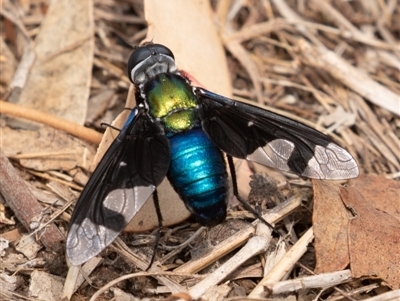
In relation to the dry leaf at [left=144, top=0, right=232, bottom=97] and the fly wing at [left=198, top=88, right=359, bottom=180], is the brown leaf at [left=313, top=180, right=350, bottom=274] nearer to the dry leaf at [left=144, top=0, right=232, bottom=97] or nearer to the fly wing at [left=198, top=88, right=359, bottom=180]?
the fly wing at [left=198, top=88, right=359, bottom=180]

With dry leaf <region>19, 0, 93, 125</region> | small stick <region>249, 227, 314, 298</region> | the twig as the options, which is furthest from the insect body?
dry leaf <region>19, 0, 93, 125</region>

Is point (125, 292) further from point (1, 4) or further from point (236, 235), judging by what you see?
point (1, 4)

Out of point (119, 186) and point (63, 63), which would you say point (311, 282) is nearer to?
point (119, 186)

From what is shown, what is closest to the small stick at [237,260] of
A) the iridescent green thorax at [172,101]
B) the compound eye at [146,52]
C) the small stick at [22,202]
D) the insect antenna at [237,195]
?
the insect antenna at [237,195]

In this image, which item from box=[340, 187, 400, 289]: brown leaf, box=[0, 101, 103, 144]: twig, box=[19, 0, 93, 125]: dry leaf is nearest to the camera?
box=[340, 187, 400, 289]: brown leaf

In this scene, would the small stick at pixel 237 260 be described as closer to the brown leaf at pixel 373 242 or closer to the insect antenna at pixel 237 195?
the insect antenna at pixel 237 195

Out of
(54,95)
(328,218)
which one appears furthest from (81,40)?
(328,218)
